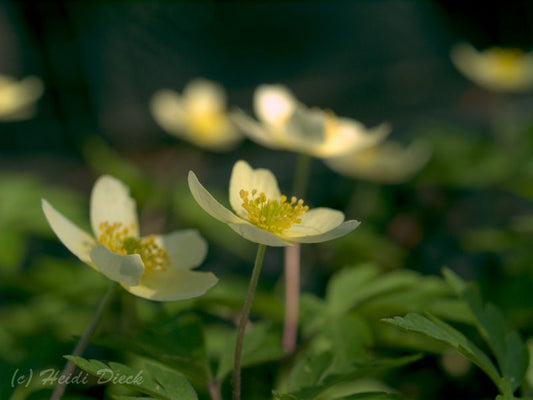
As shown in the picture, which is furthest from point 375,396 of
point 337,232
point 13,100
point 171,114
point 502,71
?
point 502,71

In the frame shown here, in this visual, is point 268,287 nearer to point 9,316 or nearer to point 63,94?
point 9,316

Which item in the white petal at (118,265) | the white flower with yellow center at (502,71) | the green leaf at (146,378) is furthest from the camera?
the white flower with yellow center at (502,71)

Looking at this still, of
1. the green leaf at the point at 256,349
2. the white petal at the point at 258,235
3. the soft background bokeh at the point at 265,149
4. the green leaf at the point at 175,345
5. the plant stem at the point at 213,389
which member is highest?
the white petal at the point at 258,235

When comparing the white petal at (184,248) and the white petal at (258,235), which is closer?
the white petal at (258,235)

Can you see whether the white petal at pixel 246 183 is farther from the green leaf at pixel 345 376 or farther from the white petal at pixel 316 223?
the green leaf at pixel 345 376

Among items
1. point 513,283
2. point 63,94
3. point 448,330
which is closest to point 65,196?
point 513,283

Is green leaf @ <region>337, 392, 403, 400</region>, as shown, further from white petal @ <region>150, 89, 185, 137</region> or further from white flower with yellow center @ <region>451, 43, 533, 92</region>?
white flower with yellow center @ <region>451, 43, 533, 92</region>

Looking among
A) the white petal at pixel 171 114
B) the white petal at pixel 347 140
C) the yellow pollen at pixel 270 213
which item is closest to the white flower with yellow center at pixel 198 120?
the white petal at pixel 171 114
